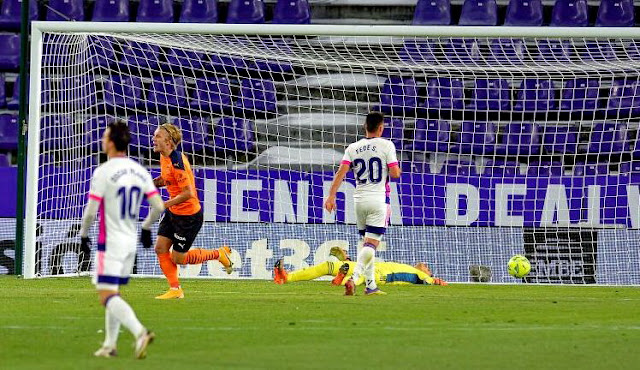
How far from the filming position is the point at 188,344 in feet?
28.3

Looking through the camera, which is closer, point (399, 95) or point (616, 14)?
point (399, 95)

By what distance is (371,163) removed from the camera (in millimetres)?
13828

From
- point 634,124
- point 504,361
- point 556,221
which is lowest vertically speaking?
point 504,361

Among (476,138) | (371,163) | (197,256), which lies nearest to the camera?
(371,163)

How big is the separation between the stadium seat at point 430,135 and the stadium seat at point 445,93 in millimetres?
307

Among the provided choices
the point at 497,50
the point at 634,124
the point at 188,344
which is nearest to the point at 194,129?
the point at 497,50

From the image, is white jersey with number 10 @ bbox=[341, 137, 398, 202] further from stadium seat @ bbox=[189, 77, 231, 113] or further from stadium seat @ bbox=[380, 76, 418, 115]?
stadium seat @ bbox=[380, 76, 418, 115]

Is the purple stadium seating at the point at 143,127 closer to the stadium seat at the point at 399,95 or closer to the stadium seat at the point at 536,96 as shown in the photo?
the stadium seat at the point at 399,95

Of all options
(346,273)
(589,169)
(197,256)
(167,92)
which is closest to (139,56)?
(167,92)

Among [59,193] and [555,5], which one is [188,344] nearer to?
→ [59,193]

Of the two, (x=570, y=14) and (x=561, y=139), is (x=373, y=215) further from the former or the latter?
(x=570, y=14)

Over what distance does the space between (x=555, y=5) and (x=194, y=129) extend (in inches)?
→ 329

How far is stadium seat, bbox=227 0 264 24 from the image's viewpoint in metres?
24.9

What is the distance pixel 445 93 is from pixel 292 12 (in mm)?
5183
